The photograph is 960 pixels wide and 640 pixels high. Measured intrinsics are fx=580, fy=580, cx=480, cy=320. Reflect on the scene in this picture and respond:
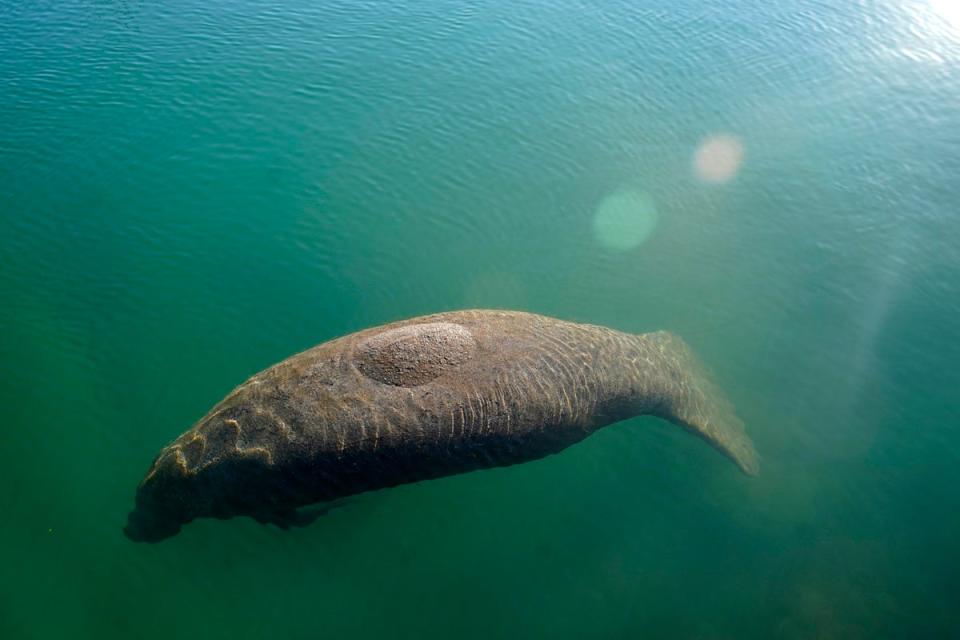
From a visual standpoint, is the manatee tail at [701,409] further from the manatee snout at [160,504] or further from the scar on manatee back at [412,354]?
the manatee snout at [160,504]

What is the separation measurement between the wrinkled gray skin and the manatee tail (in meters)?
1.71

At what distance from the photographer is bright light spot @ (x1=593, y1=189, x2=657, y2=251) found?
1145 centimetres

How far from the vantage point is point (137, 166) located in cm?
1244

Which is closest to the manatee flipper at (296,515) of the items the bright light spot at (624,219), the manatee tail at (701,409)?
the manatee tail at (701,409)

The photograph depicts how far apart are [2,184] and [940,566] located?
1743 centimetres

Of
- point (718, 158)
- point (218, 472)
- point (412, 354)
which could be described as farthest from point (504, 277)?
point (718, 158)

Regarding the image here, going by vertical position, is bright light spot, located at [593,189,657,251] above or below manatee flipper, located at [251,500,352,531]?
above

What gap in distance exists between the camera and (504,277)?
1050 centimetres

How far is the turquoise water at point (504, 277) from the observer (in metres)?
7.26

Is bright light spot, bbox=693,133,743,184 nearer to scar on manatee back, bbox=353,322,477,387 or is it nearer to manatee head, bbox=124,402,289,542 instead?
scar on manatee back, bbox=353,322,477,387

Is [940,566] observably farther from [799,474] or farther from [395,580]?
[395,580]

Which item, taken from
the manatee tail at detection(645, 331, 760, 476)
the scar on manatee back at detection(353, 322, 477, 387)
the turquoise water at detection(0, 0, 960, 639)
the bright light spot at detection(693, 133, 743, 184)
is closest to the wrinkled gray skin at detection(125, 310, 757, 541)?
the scar on manatee back at detection(353, 322, 477, 387)

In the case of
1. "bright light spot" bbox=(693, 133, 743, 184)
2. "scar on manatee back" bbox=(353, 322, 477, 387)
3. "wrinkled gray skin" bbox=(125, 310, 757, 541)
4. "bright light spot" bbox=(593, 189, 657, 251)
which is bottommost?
"wrinkled gray skin" bbox=(125, 310, 757, 541)

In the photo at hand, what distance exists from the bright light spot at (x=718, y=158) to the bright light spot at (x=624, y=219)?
1793 millimetres
